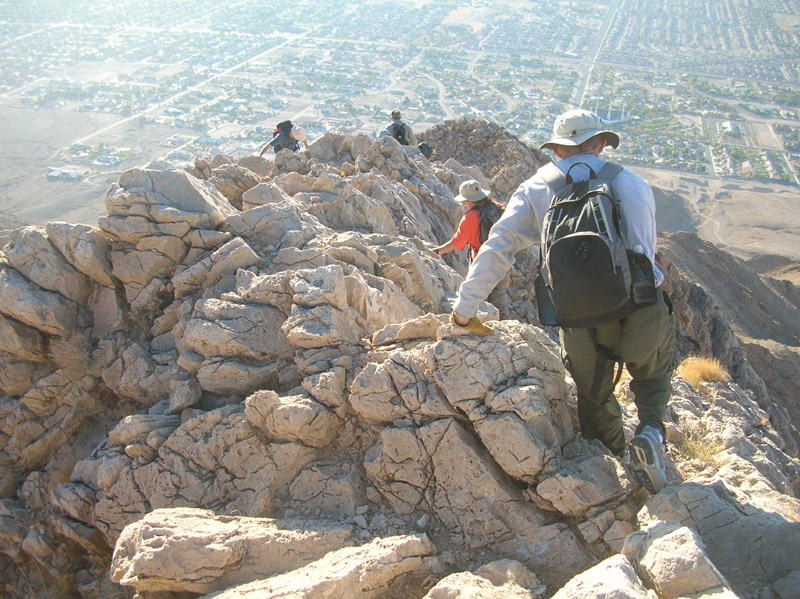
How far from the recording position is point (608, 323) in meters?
3.93

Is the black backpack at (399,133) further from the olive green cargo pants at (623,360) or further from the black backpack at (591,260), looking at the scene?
the black backpack at (591,260)

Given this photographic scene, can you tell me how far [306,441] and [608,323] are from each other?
2716 millimetres

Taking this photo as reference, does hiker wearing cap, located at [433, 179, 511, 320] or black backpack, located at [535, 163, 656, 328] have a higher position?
black backpack, located at [535, 163, 656, 328]

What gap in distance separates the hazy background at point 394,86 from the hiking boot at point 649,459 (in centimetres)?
3514

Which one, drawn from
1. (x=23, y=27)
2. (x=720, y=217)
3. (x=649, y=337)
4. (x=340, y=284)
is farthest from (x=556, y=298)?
(x=23, y=27)

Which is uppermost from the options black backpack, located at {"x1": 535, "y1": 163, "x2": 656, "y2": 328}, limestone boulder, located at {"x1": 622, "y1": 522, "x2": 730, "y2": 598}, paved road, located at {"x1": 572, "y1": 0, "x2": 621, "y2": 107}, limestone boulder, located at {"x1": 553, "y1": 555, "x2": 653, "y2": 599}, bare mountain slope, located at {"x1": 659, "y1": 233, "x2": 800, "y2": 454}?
black backpack, located at {"x1": 535, "y1": 163, "x2": 656, "y2": 328}

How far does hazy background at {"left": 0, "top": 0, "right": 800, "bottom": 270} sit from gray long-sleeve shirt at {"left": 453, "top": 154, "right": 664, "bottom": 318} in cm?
3412

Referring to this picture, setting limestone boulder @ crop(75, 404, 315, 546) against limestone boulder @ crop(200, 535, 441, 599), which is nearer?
limestone boulder @ crop(200, 535, 441, 599)

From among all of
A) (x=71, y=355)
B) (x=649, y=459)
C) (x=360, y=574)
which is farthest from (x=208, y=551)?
(x=71, y=355)

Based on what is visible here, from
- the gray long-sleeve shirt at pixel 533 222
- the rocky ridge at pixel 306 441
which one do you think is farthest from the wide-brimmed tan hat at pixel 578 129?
the rocky ridge at pixel 306 441

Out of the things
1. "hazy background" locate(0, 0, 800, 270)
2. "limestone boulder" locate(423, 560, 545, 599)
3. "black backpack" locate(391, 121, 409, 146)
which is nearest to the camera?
"limestone boulder" locate(423, 560, 545, 599)

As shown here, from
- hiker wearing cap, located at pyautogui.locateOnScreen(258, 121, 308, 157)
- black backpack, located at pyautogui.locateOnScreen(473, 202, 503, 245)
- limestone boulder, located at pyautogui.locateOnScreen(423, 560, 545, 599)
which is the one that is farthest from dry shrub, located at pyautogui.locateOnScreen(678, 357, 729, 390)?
hiker wearing cap, located at pyautogui.locateOnScreen(258, 121, 308, 157)

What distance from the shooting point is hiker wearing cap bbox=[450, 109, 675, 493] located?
3.91m

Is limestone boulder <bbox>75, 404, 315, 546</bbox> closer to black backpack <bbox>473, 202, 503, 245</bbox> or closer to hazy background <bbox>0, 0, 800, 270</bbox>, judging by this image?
black backpack <bbox>473, 202, 503, 245</bbox>
